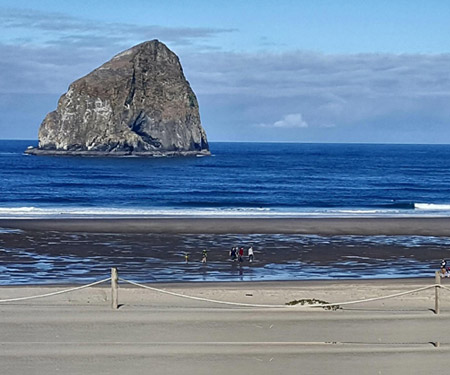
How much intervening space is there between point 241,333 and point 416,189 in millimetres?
57385

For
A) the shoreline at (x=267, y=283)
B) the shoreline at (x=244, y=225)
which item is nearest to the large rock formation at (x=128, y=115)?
the shoreline at (x=244, y=225)

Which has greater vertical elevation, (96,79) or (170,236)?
(96,79)

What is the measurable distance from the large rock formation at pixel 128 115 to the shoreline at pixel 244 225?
9893 centimetres

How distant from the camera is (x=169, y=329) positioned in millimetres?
14000

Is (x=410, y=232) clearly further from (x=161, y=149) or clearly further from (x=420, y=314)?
(x=161, y=149)

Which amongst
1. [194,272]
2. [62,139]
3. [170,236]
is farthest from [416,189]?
[62,139]

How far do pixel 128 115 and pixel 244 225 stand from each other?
11201 centimetres

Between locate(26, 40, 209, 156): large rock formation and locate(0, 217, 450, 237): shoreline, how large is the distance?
98929 millimetres

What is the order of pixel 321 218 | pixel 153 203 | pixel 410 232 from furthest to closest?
pixel 153 203
pixel 321 218
pixel 410 232

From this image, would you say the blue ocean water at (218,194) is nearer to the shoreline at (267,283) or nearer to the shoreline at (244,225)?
the shoreline at (244,225)

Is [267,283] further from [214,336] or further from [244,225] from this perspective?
[244,225]

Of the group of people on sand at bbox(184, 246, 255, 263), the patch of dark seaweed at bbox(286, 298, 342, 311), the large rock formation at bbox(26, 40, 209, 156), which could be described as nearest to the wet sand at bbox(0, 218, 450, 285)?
the group of people on sand at bbox(184, 246, 255, 263)

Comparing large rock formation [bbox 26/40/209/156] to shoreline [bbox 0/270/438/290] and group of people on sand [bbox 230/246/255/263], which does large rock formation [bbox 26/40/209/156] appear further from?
shoreline [bbox 0/270/438/290]

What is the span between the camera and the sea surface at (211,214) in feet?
80.5
